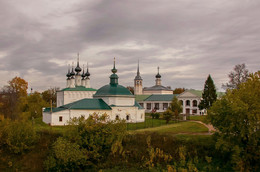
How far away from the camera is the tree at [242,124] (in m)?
15.9

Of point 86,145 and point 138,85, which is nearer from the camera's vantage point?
point 86,145

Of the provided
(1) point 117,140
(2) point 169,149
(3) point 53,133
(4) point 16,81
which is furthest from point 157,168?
(4) point 16,81

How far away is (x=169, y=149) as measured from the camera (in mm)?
19656

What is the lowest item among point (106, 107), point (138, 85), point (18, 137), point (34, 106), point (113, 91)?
point (18, 137)

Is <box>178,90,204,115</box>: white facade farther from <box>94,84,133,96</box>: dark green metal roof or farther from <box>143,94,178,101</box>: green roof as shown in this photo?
<box>94,84,133,96</box>: dark green metal roof

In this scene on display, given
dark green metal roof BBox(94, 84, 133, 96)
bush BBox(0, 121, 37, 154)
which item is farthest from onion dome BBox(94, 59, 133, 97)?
bush BBox(0, 121, 37, 154)

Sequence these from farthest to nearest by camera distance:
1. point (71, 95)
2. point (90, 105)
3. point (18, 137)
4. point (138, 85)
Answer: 1. point (138, 85)
2. point (71, 95)
3. point (90, 105)
4. point (18, 137)

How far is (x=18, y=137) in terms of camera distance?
21.7m

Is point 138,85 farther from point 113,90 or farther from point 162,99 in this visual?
point 113,90

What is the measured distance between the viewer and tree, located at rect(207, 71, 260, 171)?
1589cm

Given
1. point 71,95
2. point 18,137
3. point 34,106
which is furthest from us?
point 34,106

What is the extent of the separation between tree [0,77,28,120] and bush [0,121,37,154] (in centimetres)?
1357

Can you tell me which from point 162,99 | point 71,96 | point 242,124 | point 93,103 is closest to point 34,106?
point 71,96

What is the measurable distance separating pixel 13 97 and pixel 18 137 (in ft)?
65.3
